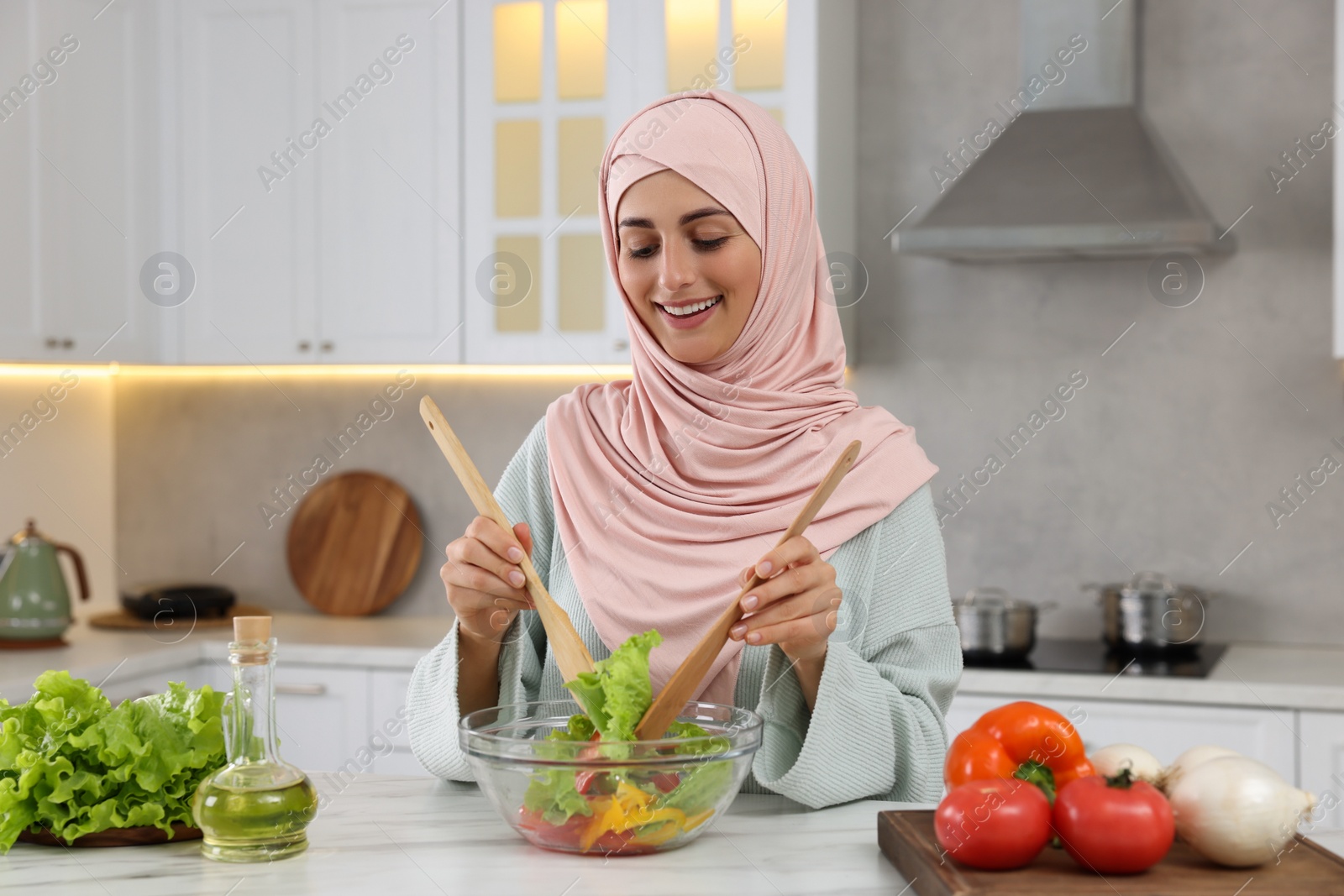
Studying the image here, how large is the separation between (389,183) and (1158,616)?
6.25 ft

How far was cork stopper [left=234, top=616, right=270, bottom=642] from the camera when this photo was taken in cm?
92

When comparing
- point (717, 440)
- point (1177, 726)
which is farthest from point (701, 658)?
point (1177, 726)

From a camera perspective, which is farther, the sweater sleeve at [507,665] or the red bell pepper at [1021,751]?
the sweater sleeve at [507,665]

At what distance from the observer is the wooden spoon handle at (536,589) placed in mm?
1066

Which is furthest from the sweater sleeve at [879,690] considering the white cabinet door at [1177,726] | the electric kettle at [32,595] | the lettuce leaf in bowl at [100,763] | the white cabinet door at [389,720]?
the electric kettle at [32,595]

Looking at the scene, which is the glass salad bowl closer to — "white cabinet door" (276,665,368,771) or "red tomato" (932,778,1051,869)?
"red tomato" (932,778,1051,869)

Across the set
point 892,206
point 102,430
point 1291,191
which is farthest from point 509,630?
point 102,430

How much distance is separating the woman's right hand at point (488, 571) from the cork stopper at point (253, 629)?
0.21 m

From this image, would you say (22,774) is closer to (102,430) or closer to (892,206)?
(892,206)

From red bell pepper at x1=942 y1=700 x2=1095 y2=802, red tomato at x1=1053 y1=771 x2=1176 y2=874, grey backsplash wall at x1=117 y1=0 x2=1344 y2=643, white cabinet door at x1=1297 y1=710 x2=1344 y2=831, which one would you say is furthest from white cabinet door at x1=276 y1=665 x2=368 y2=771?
red tomato at x1=1053 y1=771 x2=1176 y2=874

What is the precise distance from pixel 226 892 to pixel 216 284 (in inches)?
94.4

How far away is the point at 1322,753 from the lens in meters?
2.32

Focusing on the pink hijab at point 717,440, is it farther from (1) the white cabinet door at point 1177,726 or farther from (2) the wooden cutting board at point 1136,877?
(1) the white cabinet door at point 1177,726

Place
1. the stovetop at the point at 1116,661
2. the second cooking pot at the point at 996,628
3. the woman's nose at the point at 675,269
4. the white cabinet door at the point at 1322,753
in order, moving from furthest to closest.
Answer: the second cooking pot at the point at 996,628, the stovetop at the point at 1116,661, the white cabinet door at the point at 1322,753, the woman's nose at the point at 675,269
